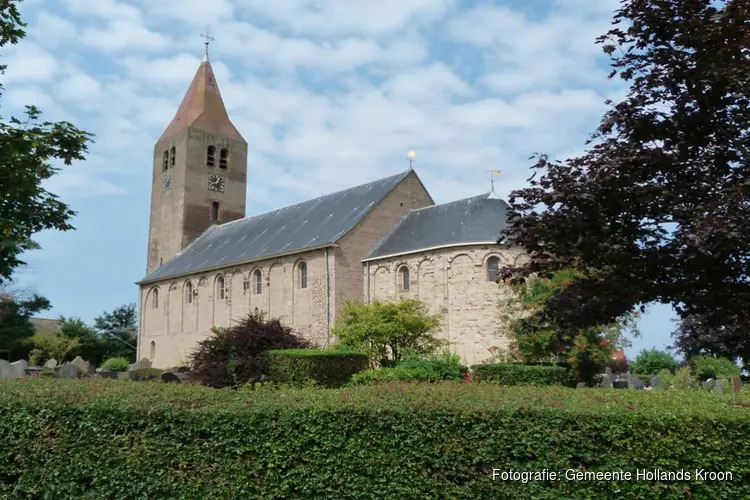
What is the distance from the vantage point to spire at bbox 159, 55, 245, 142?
4522cm

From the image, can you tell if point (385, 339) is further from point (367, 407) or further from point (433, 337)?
point (367, 407)

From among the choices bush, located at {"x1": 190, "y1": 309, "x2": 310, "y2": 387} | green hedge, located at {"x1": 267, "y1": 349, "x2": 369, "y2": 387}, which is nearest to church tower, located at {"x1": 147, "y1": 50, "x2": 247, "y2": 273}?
Answer: bush, located at {"x1": 190, "y1": 309, "x2": 310, "y2": 387}

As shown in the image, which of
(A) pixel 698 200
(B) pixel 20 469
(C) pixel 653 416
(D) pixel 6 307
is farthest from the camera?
(D) pixel 6 307

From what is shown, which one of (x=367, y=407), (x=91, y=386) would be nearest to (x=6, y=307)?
(x=91, y=386)

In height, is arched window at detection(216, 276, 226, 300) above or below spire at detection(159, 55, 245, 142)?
below

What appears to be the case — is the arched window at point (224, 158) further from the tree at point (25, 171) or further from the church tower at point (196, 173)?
the tree at point (25, 171)

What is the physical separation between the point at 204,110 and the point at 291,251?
731 inches

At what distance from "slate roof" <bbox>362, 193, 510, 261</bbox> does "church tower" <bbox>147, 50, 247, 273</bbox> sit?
708 inches

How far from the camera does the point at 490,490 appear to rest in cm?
536

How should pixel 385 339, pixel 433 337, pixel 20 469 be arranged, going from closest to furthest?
pixel 20 469
pixel 385 339
pixel 433 337

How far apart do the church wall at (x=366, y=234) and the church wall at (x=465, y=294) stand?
352 centimetres

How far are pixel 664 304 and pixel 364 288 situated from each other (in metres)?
23.4

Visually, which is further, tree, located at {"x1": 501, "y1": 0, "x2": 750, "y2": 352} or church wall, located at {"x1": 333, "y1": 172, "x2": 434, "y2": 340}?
church wall, located at {"x1": 333, "y1": 172, "x2": 434, "y2": 340}

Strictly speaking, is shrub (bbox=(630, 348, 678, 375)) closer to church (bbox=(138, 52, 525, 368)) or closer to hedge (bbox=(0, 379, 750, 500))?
church (bbox=(138, 52, 525, 368))
